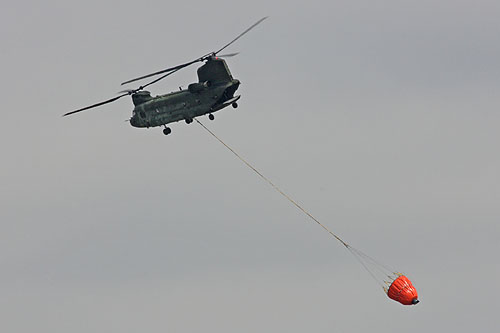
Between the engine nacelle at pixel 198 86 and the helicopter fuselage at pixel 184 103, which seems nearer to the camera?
the helicopter fuselage at pixel 184 103

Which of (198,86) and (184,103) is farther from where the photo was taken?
Result: (184,103)

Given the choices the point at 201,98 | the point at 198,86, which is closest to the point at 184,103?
the point at 201,98

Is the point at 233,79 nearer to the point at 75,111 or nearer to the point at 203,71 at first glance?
the point at 203,71

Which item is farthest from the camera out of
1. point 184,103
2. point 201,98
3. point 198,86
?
point 184,103

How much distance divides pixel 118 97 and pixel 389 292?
40.6 meters

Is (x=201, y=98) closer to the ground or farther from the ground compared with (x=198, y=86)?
closer to the ground

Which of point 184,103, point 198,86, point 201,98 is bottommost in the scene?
point 184,103

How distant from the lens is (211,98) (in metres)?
158

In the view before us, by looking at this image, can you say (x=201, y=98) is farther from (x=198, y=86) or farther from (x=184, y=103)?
(x=184, y=103)

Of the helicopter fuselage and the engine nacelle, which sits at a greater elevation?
the engine nacelle

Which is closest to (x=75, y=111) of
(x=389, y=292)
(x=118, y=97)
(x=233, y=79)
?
(x=118, y=97)

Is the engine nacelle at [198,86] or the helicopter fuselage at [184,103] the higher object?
the engine nacelle at [198,86]

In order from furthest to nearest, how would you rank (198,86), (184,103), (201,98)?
(184,103)
(201,98)
(198,86)

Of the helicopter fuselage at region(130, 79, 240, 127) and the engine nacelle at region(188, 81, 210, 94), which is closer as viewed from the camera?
the helicopter fuselage at region(130, 79, 240, 127)
